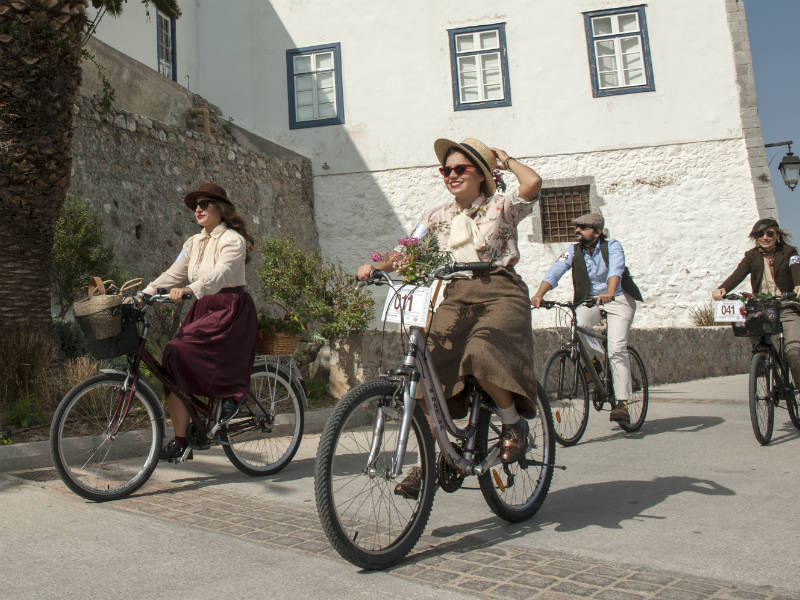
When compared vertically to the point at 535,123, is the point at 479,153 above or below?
below

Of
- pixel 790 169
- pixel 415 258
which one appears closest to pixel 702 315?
pixel 790 169

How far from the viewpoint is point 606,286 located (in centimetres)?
655

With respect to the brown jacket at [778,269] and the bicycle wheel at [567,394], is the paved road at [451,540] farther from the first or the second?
the brown jacket at [778,269]


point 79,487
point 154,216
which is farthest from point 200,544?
point 154,216

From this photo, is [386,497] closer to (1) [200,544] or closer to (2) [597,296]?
(1) [200,544]

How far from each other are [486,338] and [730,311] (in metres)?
3.30

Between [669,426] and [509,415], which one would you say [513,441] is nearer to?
[509,415]

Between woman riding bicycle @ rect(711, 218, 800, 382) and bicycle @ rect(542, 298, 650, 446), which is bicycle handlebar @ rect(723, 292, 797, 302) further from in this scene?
bicycle @ rect(542, 298, 650, 446)

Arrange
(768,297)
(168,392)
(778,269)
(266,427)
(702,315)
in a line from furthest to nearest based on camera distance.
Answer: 1. (702,315)
2. (778,269)
3. (768,297)
4. (266,427)
5. (168,392)

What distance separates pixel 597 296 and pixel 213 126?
373 inches

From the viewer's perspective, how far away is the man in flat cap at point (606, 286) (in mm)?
6281

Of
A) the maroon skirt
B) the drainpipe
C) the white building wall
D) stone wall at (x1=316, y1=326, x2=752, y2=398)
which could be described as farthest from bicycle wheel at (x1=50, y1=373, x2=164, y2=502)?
the white building wall

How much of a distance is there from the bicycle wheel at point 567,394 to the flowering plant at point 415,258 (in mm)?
2626

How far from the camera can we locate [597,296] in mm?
6391
